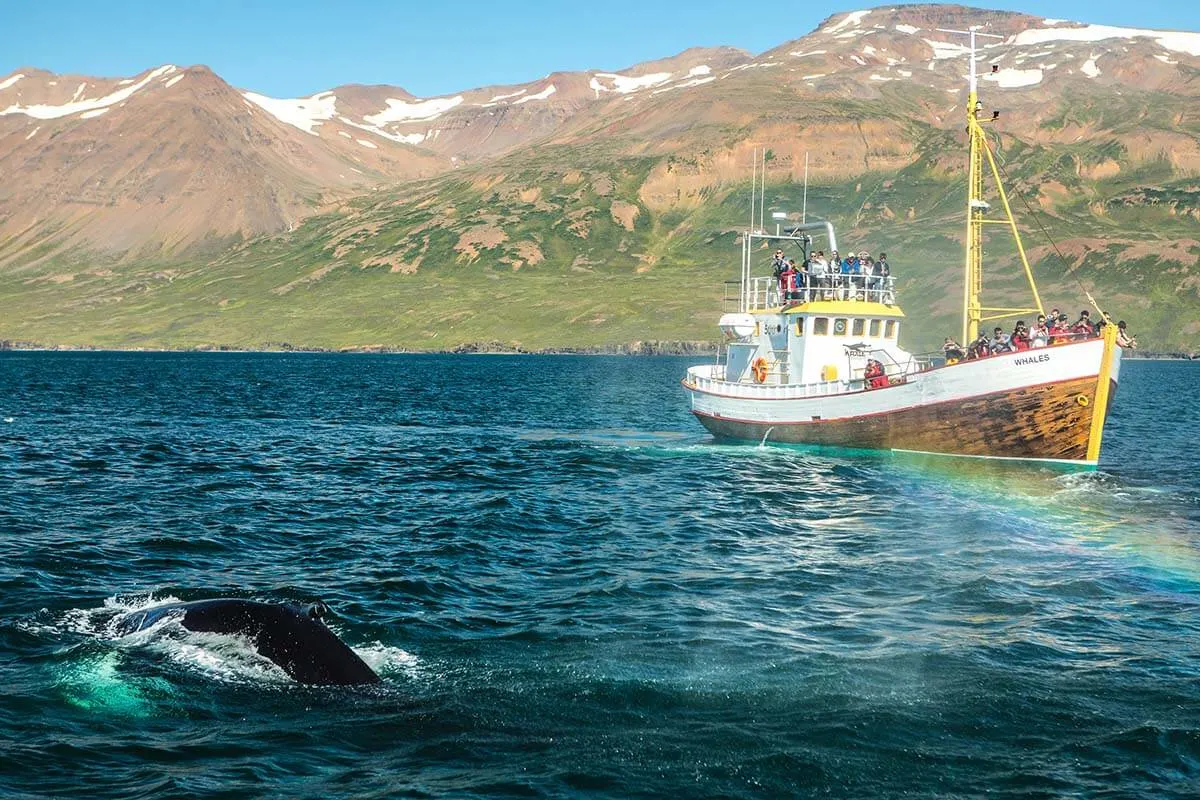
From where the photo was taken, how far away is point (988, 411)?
176ft

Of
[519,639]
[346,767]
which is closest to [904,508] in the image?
[519,639]

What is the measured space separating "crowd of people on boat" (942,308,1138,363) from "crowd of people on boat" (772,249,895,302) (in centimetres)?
821

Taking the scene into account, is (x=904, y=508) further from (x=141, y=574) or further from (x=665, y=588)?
(x=141, y=574)

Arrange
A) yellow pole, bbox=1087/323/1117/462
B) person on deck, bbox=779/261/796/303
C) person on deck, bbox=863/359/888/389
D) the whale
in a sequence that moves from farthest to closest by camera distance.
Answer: person on deck, bbox=779/261/796/303
person on deck, bbox=863/359/888/389
yellow pole, bbox=1087/323/1117/462
the whale

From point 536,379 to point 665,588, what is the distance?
13107cm

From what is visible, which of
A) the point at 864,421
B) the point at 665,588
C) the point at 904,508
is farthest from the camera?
the point at 864,421

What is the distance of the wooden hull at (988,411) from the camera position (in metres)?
51.8

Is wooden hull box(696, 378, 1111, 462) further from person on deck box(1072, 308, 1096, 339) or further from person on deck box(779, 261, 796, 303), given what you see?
person on deck box(779, 261, 796, 303)

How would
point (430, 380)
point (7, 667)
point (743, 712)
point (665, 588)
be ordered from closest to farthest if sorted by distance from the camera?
point (743, 712), point (7, 667), point (665, 588), point (430, 380)

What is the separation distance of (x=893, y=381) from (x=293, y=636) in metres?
42.7

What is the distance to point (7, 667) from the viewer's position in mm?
21391

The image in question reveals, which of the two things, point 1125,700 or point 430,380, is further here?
point 430,380

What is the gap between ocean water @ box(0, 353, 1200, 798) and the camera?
17.1 meters

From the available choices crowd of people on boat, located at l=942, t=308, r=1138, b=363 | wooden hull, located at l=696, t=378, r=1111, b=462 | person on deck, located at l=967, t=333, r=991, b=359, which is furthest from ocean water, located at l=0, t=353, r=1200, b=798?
crowd of people on boat, located at l=942, t=308, r=1138, b=363
